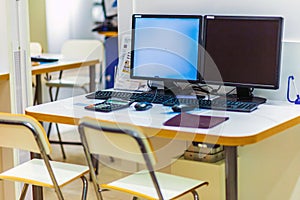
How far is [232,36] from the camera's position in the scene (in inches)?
112

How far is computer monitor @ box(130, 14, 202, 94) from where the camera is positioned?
9.75 feet

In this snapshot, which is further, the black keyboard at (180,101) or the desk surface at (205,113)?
the black keyboard at (180,101)

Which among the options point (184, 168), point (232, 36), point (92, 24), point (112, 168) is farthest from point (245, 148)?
point (92, 24)

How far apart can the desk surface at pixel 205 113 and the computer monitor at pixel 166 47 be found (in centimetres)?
34

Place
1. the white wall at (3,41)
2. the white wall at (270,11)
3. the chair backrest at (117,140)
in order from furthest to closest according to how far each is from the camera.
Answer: the white wall at (3,41)
the white wall at (270,11)
the chair backrest at (117,140)

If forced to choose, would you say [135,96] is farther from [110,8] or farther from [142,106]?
[110,8]

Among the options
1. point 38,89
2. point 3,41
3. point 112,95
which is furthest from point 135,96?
point 38,89

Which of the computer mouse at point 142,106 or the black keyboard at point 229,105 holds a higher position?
the black keyboard at point 229,105

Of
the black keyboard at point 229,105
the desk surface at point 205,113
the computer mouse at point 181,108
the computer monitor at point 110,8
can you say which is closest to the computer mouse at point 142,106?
the desk surface at point 205,113

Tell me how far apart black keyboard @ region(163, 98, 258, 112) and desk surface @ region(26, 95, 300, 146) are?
4 centimetres

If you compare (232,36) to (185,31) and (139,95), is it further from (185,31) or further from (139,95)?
(139,95)

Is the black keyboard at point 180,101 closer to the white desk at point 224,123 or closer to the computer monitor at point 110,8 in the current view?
the white desk at point 224,123

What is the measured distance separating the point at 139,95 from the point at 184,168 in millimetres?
467

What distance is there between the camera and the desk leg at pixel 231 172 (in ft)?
7.72
